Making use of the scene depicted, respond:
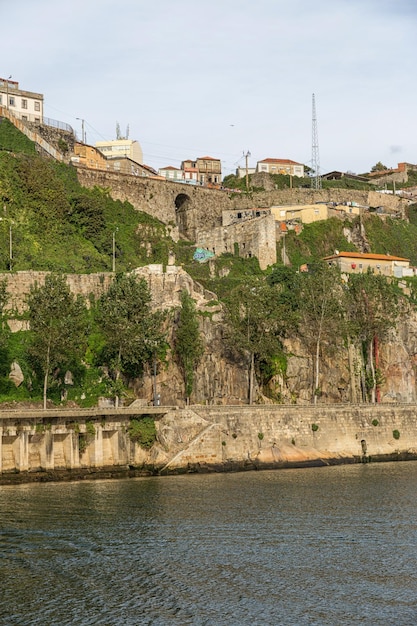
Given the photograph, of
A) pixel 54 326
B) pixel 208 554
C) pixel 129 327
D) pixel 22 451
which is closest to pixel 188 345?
pixel 129 327

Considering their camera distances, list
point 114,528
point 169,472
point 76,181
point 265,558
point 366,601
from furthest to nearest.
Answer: point 76,181
point 169,472
point 114,528
point 265,558
point 366,601

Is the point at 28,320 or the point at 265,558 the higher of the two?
the point at 28,320

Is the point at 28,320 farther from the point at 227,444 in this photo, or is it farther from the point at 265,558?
the point at 265,558

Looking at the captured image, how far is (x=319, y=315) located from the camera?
93688mm

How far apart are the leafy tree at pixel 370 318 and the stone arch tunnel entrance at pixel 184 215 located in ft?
112

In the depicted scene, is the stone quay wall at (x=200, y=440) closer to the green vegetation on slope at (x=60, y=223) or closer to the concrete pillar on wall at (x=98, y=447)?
the concrete pillar on wall at (x=98, y=447)

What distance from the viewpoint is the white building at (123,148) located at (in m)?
156

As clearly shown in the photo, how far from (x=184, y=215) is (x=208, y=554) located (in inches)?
3451

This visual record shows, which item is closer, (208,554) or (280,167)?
(208,554)

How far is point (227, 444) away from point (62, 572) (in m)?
37.9

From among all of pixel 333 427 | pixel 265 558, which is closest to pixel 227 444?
pixel 333 427

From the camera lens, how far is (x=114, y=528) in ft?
172

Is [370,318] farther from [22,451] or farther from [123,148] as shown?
[123,148]

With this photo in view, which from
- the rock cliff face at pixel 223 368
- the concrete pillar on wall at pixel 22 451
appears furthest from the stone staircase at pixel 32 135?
the concrete pillar on wall at pixel 22 451
